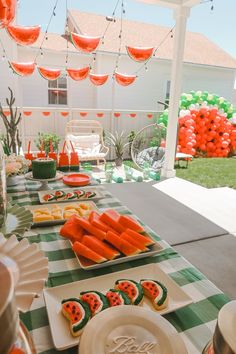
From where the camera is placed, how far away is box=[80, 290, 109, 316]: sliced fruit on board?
583mm

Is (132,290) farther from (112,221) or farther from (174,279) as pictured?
(112,221)

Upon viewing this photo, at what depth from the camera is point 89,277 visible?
30.0 inches

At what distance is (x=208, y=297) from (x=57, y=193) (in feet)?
3.12

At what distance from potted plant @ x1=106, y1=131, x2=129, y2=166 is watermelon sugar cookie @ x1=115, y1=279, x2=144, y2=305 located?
16.2 ft

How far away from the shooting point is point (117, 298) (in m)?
0.61

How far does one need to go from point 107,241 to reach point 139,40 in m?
9.61

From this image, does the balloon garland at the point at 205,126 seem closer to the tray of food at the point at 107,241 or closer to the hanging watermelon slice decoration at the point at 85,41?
the hanging watermelon slice decoration at the point at 85,41

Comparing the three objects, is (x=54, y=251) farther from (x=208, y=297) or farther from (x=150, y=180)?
(x=150, y=180)

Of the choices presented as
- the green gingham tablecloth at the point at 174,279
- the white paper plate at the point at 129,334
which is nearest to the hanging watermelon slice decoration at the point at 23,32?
the green gingham tablecloth at the point at 174,279

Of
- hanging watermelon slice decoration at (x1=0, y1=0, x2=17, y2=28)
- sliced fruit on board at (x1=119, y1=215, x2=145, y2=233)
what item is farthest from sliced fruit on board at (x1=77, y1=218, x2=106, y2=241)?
hanging watermelon slice decoration at (x1=0, y1=0, x2=17, y2=28)

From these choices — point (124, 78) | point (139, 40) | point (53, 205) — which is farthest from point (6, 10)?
point (139, 40)

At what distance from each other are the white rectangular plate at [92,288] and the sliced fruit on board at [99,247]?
2.9 inches

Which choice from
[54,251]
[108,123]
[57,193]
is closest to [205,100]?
[108,123]

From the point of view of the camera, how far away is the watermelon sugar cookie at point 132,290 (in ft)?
2.06
